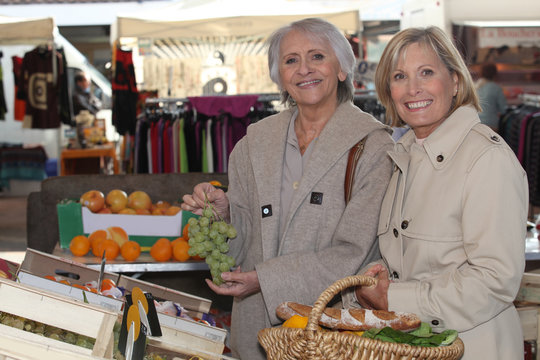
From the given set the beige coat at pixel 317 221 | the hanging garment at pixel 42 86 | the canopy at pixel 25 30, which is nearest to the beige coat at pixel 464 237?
the beige coat at pixel 317 221

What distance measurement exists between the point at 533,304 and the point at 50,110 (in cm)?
671

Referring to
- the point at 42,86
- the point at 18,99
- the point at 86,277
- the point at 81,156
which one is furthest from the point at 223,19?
the point at 86,277

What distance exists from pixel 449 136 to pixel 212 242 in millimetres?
866

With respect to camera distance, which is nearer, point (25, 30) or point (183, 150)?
point (183, 150)

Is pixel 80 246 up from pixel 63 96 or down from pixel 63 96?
down

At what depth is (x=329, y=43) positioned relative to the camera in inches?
86.7

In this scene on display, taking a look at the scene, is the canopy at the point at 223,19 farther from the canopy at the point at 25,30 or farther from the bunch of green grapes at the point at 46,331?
the bunch of green grapes at the point at 46,331

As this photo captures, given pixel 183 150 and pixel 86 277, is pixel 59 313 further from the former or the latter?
pixel 183 150

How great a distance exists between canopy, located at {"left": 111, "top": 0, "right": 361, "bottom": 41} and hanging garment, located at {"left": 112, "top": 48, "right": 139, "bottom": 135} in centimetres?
47

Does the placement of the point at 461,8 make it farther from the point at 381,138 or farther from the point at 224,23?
the point at 381,138

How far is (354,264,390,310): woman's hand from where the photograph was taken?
162 cm

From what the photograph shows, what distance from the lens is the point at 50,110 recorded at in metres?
7.84

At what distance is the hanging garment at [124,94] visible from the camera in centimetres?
711

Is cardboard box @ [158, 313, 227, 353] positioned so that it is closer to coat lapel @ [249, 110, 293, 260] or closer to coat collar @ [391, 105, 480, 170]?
coat lapel @ [249, 110, 293, 260]
